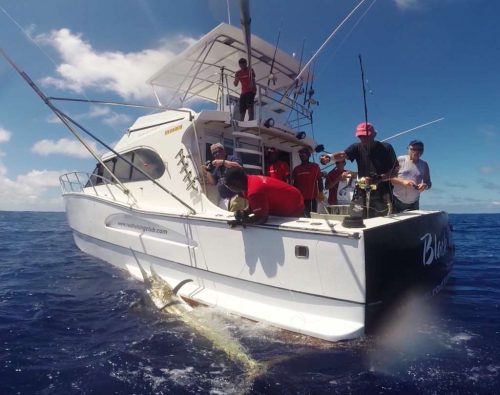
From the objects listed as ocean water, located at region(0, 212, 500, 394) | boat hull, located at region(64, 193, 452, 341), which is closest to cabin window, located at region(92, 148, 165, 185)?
boat hull, located at region(64, 193, 452, 341)

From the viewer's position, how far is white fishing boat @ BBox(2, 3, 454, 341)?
3457 millimetres

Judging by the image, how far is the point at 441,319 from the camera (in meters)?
4.31

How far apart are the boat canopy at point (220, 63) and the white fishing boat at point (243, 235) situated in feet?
0.10

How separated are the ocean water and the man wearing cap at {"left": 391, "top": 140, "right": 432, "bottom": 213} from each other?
1527 mm

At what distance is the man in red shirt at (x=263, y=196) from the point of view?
391 centimetres

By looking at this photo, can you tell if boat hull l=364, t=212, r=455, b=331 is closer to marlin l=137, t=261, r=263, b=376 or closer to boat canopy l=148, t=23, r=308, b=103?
marlin l=137, t=261, r=263, b=376

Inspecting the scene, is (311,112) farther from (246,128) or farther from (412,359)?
(412,359)

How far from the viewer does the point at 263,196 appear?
4027 millimetres

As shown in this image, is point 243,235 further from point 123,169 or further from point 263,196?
point 123,169

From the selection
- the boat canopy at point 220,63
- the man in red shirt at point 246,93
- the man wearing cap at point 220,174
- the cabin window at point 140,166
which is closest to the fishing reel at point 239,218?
the man wearing cap at point 220,174

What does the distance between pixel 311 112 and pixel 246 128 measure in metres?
2.21

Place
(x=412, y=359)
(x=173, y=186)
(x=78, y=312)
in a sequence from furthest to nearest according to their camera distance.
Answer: (x=173, y=186)
(x=78, y=312)
(x=412, y=359)

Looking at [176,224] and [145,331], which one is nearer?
[145,331]

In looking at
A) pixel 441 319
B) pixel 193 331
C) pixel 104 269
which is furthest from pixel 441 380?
pixel 104 269
